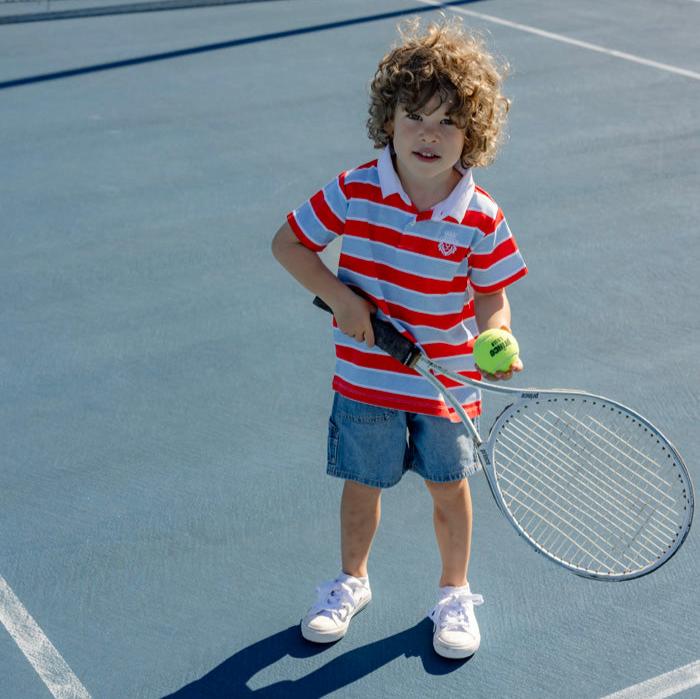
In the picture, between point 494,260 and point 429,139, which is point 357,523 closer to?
point 494,260

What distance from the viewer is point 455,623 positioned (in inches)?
118

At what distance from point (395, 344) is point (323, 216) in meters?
0.36

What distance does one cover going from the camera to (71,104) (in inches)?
278

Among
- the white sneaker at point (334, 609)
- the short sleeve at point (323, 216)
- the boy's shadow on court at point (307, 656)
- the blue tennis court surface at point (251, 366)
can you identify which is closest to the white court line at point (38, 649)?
the blue tennis court surface at point (251, 366)

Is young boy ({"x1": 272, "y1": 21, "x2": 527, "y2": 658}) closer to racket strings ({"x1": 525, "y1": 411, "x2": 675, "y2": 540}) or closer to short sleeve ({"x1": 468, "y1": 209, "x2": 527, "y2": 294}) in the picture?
short sleeve ({"x1": 468, "y1": 209, "x2": 527, "y2": 294})

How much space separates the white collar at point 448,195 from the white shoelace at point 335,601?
1.02m

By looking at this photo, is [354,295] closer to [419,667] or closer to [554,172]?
[419,667]

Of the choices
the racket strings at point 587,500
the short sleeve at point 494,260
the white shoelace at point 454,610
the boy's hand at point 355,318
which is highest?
the short sleeve at point 494,260

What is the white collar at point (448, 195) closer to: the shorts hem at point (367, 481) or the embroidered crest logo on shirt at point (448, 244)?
the embroidered crest logo on shirt at point (448, 244)

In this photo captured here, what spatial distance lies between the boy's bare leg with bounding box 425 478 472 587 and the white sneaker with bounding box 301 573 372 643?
23 centimetres

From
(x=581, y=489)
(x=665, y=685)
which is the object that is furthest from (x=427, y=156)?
(x=665, y=685)

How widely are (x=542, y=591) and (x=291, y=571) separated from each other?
69 cm

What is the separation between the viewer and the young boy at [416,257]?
105 inches

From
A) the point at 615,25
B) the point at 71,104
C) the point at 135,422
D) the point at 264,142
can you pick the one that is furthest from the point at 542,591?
the point at 615,25
